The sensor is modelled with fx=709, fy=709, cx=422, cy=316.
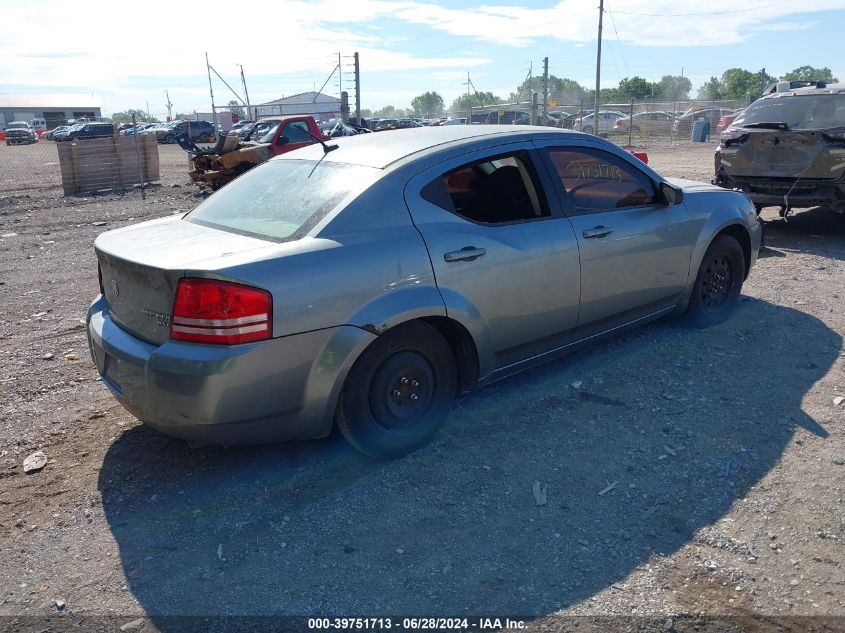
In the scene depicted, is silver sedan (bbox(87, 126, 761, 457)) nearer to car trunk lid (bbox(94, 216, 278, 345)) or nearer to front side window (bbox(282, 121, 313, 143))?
car trunk lid (bbox(94, 216, 278, 345))

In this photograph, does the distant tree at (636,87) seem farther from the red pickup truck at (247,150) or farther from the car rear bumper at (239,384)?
the car rear bumper at (239,384)

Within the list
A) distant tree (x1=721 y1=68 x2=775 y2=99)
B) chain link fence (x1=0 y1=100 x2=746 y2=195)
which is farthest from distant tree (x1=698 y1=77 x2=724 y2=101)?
Result: chain link fence (x1=0 y1=100 x2=746 y2=195)

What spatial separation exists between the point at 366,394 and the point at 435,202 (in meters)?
1.09

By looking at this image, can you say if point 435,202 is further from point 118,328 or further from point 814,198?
point 814,198

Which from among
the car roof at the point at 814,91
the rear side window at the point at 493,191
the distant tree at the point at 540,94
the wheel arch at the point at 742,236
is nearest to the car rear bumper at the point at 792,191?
the car roof at the point at 814,91

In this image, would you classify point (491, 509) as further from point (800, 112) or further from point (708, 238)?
point (800, 112)

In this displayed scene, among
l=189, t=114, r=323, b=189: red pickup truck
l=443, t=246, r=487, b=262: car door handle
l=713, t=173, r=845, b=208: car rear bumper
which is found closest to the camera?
l=443, t=246, r=487, b=262: car door handle

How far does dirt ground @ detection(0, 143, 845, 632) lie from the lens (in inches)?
107

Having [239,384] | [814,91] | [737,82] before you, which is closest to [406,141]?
[239,384]

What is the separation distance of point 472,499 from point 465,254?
4.13ft

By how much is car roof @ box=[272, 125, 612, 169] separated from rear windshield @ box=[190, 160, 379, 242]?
10 centimetres

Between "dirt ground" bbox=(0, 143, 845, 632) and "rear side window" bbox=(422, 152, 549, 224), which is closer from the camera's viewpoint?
"dirt ground" bbox=(0, 143, 845, 632)

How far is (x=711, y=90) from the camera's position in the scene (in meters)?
75.2

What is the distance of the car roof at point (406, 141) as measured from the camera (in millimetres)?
3947
